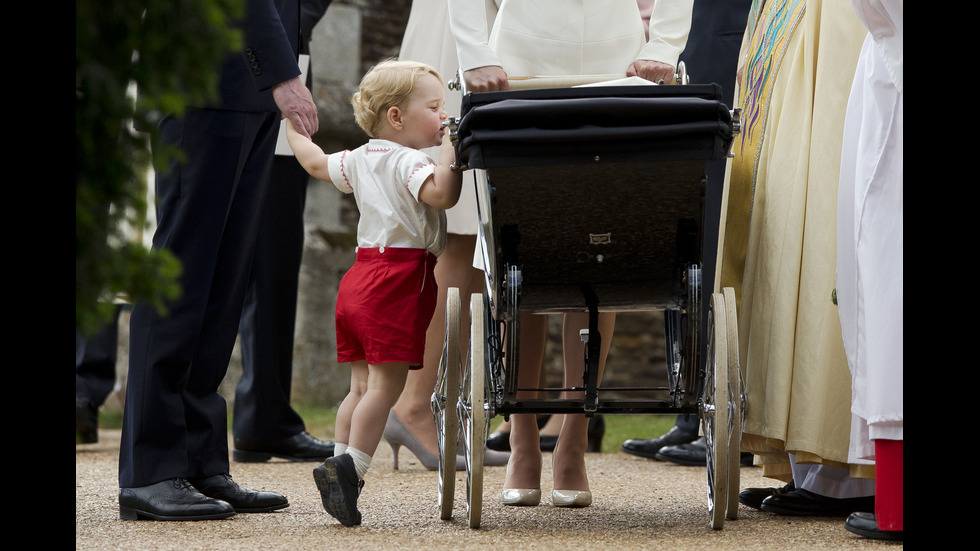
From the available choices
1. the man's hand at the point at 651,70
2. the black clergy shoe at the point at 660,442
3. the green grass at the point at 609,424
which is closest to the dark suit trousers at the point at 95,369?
the green grass at the point at 609,424

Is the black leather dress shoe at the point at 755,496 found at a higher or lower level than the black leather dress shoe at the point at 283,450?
higher

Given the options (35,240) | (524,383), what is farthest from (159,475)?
(35,240)

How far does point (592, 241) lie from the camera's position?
2.69 m

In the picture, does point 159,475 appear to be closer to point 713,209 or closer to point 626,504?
point 626,504

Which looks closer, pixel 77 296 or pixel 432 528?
pixel 77 296

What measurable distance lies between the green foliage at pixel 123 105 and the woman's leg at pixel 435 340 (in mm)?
2757

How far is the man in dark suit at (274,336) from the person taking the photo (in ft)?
14.7

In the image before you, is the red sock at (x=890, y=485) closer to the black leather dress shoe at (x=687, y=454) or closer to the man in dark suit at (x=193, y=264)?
the man in dark suit at (x=193, y=264)

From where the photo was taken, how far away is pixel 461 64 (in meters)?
3.25

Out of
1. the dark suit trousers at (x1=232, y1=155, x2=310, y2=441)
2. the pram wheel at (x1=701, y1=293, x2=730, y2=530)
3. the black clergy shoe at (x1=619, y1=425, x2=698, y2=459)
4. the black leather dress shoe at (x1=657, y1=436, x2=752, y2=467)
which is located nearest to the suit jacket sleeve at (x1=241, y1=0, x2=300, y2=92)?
the pram wheel at (x1=701, y1=293, x2=730, y2=530)

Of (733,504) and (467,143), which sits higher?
(467,143)

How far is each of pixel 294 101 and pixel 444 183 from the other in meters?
0.47

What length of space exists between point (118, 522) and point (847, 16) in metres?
2.42

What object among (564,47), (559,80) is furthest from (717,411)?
(564,47)
